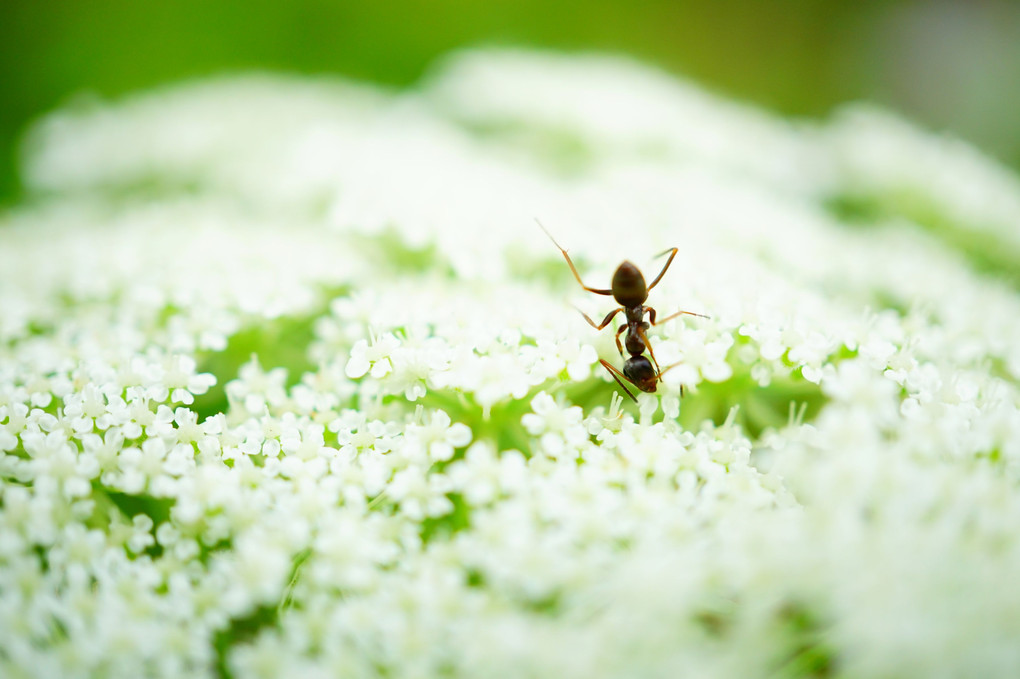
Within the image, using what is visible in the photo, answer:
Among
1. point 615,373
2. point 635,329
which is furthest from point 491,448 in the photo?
point 635,329

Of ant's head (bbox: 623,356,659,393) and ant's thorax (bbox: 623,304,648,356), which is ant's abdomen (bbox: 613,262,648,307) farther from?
ant's head (bbox: 623,356,659,393)

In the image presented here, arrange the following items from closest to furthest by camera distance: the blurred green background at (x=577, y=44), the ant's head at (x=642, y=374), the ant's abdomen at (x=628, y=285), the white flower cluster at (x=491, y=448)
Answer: the white flower cluster at (x=491, y=448) < the ant's head at (x=642, y=374) < the ant's abdomen at (x=628, y=285) < the blurred green background at (x=577, y=44)

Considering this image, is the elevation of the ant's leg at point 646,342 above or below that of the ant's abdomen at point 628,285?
below

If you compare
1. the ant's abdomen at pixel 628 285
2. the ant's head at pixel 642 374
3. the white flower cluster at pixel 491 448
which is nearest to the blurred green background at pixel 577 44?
the white flower cluster at pixel 491 448

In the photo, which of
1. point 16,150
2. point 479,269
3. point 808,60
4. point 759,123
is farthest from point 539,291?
point 808,60

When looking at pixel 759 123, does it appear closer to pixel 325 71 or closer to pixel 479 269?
pixel 479 269

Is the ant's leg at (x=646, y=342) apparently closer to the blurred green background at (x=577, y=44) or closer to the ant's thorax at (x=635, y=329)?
the ant's thorax at (x=635, y=329)
